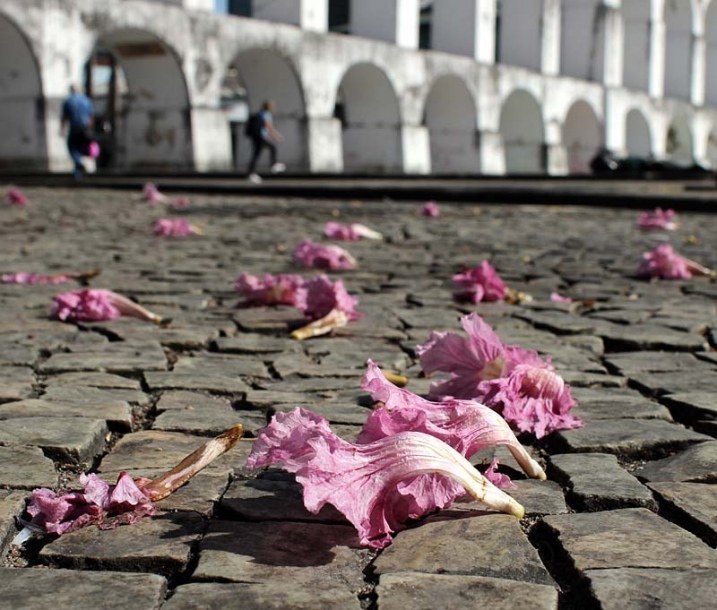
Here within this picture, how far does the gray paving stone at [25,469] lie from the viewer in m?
1.80

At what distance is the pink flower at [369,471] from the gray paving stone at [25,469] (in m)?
0.45

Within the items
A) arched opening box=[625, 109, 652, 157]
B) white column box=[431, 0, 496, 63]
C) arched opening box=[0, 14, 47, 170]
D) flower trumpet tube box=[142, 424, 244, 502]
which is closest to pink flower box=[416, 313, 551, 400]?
flower trumpet tube box=[142, 424, 244, 502]

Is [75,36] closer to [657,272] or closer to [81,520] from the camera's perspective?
[657,272]

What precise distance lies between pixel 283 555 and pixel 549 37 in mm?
29726

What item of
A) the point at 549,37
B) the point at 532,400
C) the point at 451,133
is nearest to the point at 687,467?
the point at 532,400

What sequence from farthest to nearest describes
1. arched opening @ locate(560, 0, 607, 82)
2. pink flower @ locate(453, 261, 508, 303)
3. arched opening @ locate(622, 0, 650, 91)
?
arched opening @ locate(622, 0, 650, 91) < arched opening @ locate(560, 0, 607, 82) < pink flower @ locate(453, 261, 508, 303)

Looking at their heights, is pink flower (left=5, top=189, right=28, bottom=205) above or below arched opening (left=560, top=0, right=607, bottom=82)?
below

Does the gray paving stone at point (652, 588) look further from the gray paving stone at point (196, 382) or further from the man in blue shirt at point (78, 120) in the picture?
the man in blue shirt at point (78, 120)

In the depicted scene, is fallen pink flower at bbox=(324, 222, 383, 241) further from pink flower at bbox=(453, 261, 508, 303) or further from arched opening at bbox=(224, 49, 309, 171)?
arched opening at bbox=(224, 49, 309, 171)

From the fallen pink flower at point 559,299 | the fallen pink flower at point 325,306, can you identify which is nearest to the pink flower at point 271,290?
the fallen pink flower at point 325,306

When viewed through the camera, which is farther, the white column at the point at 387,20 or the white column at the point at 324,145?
the white column at the point at 387,20

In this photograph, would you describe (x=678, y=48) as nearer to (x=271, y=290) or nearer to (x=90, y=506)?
(x=271, y=290)

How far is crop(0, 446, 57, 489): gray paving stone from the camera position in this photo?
5.91 feet

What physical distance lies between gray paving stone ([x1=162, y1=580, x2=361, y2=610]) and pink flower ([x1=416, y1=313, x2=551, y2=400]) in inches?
33.2
